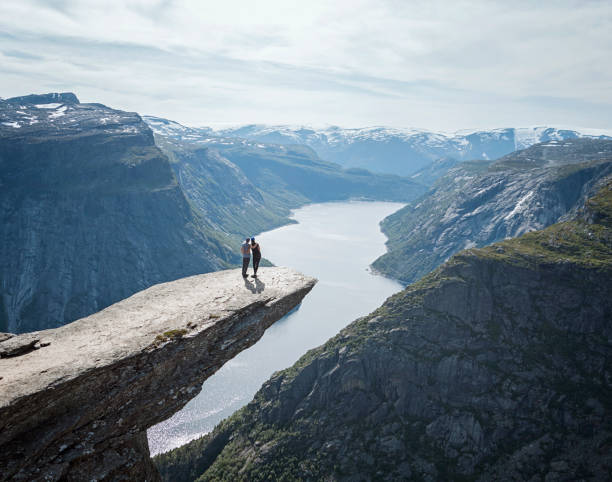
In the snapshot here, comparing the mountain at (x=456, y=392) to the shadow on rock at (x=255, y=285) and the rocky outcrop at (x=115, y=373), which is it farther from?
the rocky outcrop at (x=115, y=373)

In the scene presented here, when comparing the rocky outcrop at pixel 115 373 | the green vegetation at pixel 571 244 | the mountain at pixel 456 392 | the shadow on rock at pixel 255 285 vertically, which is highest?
the shadow on rock at pixel 255 285

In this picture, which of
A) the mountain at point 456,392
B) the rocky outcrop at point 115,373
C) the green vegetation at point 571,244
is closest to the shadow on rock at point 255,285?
the rocky outcrop at point 115,373

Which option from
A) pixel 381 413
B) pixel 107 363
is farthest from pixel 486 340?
pixel 107 363

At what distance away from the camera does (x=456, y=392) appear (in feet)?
323

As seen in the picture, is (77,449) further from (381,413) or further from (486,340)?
(486,340)

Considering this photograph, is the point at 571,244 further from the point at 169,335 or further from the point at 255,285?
the point at 169,335

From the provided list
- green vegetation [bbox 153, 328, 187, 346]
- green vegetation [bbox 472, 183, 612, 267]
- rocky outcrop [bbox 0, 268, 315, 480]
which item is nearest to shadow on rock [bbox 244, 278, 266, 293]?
rocky outcrop [bbox 0, 268, 315, 480]

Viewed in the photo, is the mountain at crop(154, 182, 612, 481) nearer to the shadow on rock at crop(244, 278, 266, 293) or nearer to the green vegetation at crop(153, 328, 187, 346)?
the shadow on rock at crop(244, 278, 266, 293)

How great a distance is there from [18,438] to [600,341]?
4723 inches

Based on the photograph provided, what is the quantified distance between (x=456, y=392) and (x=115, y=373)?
94.4 metres

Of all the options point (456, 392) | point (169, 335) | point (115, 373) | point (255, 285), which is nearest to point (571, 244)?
point (456, 392)

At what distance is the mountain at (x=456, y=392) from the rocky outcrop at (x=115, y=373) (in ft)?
242

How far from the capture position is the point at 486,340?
10681 centimetres

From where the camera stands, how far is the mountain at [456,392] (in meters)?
85.2
